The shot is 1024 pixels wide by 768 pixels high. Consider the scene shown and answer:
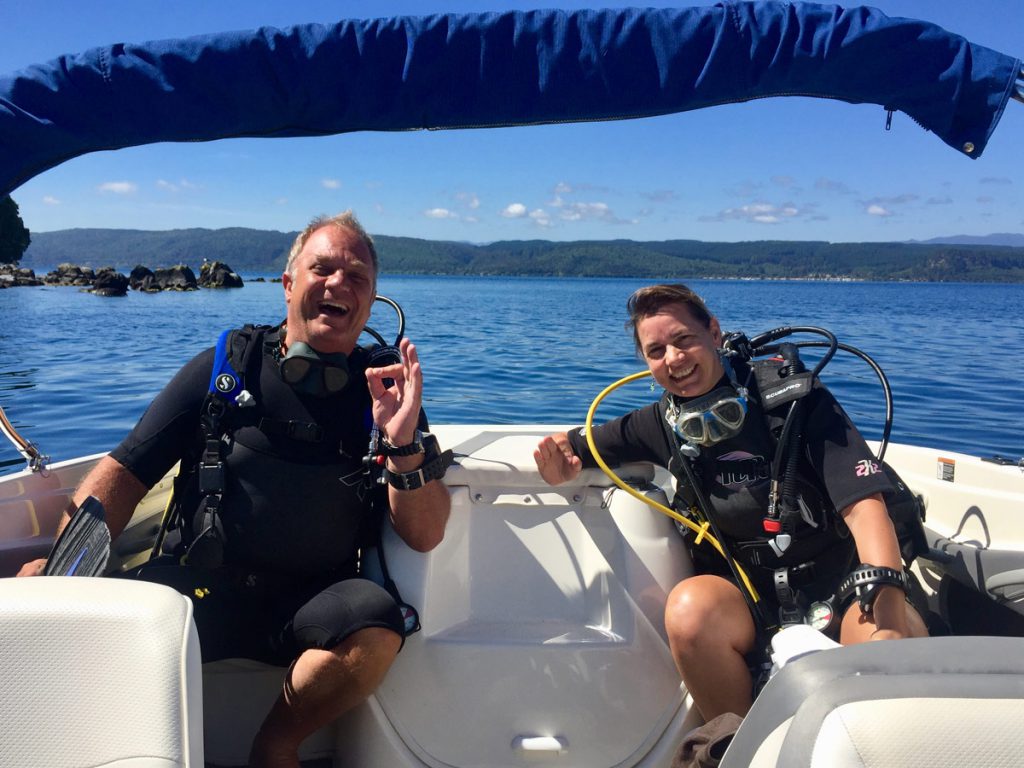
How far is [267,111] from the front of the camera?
177cm

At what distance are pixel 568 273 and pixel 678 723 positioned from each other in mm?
102652

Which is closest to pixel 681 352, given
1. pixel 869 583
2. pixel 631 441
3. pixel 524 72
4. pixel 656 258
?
pixel 631 441

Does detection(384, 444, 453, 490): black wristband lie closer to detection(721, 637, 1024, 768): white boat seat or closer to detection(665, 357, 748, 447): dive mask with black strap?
detection(665, 357, 748, 447): dive mask with black strap

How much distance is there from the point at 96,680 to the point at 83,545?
0.85 meters

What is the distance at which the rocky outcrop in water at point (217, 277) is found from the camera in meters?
61.5

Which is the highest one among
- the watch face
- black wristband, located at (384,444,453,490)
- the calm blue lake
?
black wristband, located at (384,444,453,490)

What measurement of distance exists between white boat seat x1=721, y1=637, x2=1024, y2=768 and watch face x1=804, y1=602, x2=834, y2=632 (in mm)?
1021

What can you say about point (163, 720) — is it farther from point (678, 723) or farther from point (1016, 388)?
point (1016, 388)

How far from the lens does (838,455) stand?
2.01 meters

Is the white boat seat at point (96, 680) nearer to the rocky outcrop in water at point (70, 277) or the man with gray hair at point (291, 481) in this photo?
the man with gray hair at point (291, 481)

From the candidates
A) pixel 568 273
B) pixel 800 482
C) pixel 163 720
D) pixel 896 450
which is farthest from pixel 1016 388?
pixel 568 273

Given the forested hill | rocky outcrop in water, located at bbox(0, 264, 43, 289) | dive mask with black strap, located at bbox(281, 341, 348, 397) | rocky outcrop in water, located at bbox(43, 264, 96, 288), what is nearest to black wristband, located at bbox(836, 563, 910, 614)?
dive mask with black strap, located at bbox(281, 341, 348, 397)

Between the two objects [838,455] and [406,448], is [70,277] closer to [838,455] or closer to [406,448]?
[406,448]

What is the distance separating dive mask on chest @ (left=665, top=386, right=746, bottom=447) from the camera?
2.12 metres
